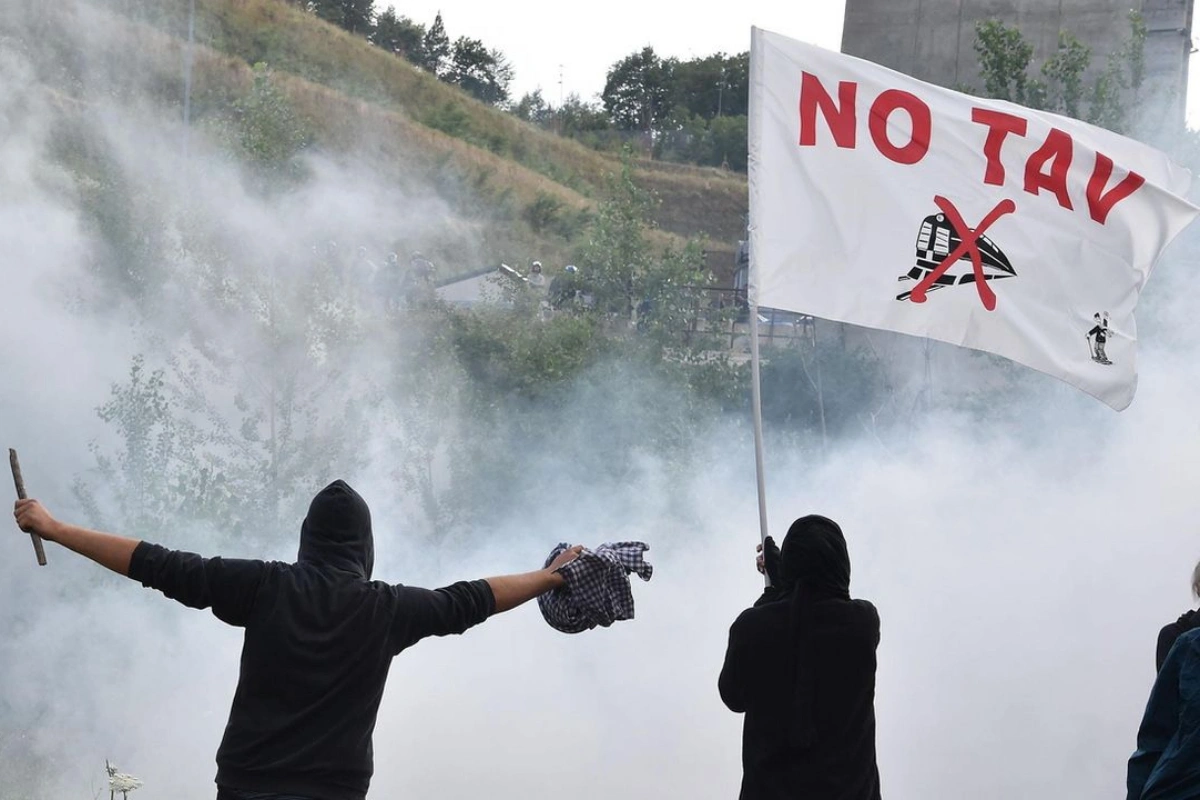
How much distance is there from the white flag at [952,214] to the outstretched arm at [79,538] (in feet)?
7.72

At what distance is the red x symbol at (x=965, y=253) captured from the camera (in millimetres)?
5090

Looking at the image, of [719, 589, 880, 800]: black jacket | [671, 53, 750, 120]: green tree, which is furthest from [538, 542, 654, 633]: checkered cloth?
[671, 53, 750, 120]: green tree

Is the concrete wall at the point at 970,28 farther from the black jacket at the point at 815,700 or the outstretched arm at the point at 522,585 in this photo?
the outstretched arm at the point at 522,585

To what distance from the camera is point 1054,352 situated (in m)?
5.14

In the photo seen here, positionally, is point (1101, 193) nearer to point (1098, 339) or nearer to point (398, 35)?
point (1098, 339)

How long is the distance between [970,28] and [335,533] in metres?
16.3

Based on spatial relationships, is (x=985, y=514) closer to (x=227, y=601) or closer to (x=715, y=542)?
(x=715, y=542)

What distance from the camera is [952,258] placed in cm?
511

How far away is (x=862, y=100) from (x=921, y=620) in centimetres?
569

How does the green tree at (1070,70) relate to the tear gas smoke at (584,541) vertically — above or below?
above

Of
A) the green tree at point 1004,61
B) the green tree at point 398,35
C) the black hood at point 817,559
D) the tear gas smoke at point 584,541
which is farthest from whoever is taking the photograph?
Answer: the green tree at point 398,35

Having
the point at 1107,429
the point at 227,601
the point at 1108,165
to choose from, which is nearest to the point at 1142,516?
the point at 1107,429

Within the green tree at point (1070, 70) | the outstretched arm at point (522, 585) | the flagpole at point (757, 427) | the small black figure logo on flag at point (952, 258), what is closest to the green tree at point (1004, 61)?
the green tree at point (1070, 70)

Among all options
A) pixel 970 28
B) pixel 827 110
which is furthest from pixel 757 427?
pixel 970 28
